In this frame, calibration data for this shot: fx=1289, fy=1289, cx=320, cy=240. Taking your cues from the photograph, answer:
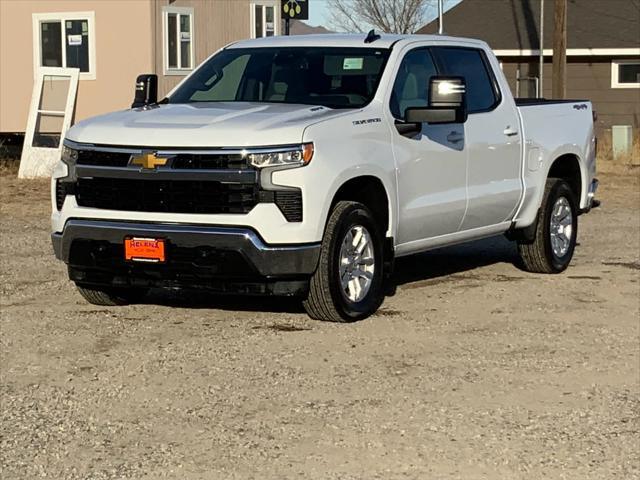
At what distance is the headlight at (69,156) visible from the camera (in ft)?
27.9

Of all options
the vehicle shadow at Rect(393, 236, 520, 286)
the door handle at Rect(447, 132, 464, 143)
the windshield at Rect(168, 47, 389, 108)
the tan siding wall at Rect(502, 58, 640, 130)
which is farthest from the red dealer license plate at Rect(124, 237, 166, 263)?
the tan siding wall at Rect(502, 58, 640, 130)

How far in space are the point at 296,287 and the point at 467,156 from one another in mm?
2182

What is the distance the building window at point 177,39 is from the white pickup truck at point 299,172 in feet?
46.3

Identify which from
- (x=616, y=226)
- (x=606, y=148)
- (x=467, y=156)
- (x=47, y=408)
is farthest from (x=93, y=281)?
(x=606, y=148)

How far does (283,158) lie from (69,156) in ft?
5.17

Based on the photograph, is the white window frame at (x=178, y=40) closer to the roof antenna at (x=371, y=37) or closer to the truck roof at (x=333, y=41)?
the truck roof at (x=333, y=41)

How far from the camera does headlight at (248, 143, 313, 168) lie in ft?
26.0

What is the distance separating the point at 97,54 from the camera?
2391cm

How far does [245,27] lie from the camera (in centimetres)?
2617

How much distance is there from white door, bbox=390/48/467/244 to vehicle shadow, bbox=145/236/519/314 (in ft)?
2.78

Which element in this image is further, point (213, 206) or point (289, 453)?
point (213, 206)

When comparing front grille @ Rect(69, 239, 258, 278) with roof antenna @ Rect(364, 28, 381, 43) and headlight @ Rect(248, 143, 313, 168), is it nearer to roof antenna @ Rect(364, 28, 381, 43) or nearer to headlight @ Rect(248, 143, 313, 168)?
headlight @ Rect(248, 143, 313, 168)

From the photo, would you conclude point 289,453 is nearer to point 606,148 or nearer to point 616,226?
point 616,226

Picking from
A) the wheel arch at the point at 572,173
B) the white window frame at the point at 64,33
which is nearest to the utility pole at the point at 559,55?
the white window frame at the point at 64,33
